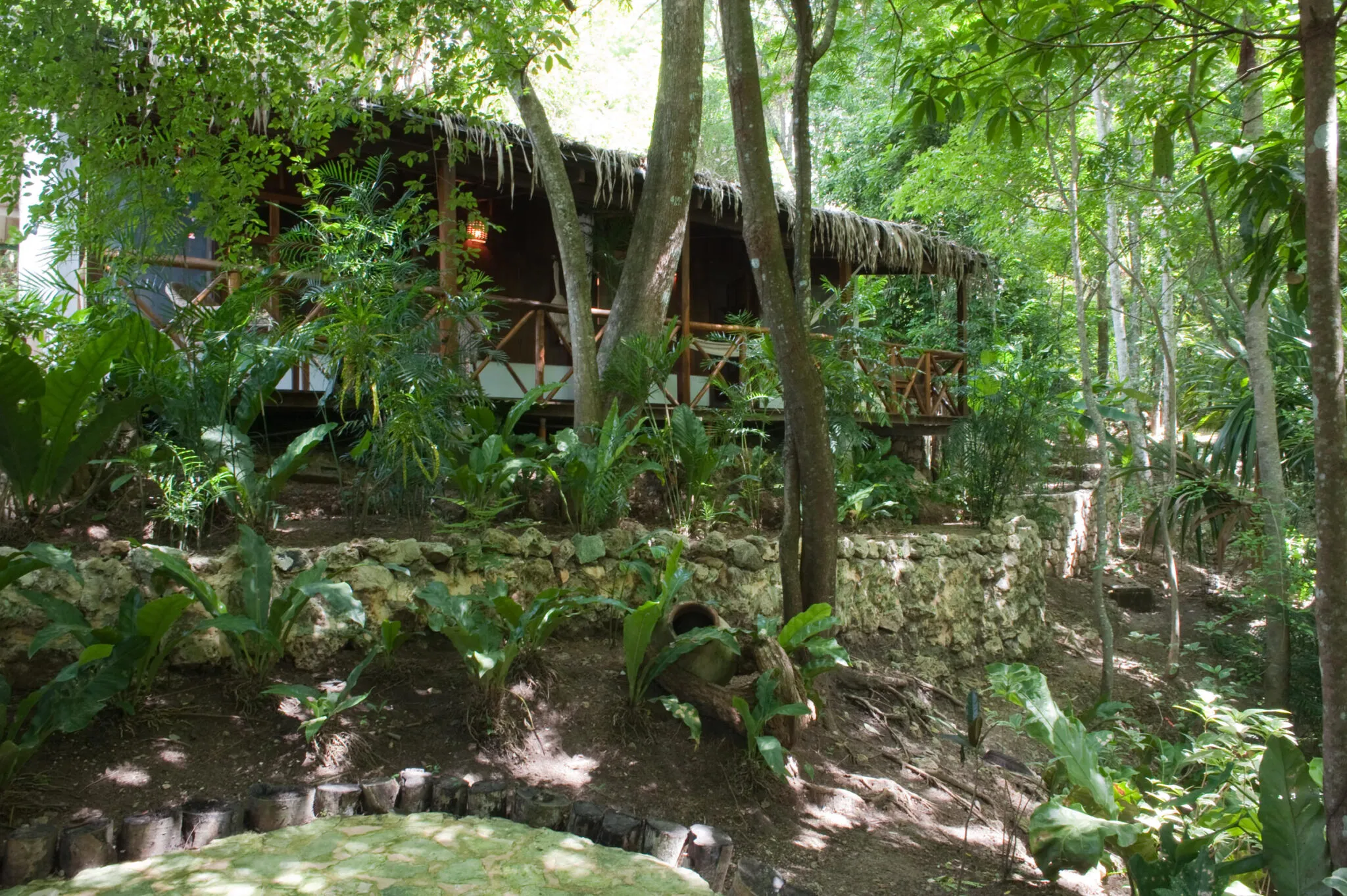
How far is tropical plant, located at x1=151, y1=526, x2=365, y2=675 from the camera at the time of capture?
3.88 meters

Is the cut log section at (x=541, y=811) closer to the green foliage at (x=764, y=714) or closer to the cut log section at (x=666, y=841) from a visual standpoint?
the cut log section at (x=666, y=841)

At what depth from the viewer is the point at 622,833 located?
348cm

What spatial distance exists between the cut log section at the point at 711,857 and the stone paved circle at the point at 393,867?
0.04 meters

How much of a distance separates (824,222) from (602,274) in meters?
2.34

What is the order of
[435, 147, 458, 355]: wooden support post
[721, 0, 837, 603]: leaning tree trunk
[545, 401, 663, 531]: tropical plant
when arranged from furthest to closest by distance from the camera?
1. [435, 147, 458, 355]: wooden support post
2. [545, 401, 663, 531]: tropical plant
3. [721, 0, 837, 603]: leaning tree trunk

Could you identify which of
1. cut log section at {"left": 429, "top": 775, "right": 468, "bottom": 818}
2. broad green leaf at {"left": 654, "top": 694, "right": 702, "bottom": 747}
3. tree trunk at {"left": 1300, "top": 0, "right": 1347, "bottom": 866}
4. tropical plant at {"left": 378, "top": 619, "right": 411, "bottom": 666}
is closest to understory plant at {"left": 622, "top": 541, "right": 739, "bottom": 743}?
broad green leaf at {"left": 654, "top": 694, "right": 702, "bottom": 747}

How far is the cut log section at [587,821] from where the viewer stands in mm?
3545

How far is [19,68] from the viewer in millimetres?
4230

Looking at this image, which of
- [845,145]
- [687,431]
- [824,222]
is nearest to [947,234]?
[845,145]

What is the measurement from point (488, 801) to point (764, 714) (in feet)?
4.05

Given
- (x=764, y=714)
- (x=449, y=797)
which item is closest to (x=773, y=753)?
(x=764, y=714)

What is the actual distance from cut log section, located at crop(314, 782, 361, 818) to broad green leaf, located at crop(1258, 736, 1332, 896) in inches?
128

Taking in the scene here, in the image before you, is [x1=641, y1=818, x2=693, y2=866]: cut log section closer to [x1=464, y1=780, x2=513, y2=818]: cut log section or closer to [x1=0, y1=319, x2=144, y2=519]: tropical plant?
[x1=464, y1=780, x2=513, y2=818]: cut log section

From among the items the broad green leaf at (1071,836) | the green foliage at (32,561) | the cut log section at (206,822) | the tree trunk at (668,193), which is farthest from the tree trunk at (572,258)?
the broad green leaf at (1071,836)
